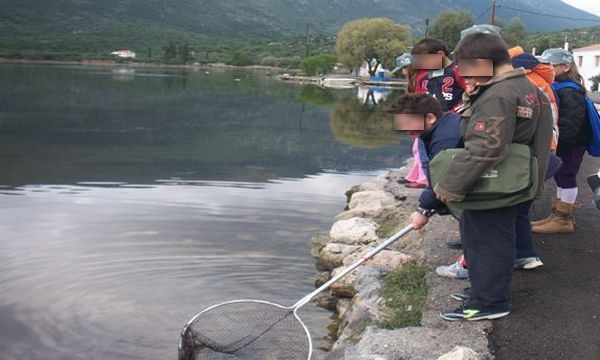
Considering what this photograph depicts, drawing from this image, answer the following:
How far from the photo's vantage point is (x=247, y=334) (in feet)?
15.5

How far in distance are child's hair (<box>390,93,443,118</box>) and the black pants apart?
0.79 m

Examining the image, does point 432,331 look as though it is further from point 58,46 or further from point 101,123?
Answer: point 58,46

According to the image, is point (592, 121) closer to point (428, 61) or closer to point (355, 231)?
point (428, 61)

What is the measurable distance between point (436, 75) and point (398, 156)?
33.7ft

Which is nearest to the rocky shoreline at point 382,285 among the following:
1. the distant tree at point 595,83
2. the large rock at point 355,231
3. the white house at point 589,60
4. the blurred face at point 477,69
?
the large rock at point 355,231

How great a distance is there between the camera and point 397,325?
454 centimetres

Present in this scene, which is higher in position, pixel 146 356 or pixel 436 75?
pixel 436 75

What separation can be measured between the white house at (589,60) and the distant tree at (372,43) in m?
21.4

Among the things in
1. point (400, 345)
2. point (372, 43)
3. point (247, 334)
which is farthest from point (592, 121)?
point (372, 43)

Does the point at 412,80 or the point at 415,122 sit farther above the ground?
the point at 412,80

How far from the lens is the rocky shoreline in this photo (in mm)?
4074

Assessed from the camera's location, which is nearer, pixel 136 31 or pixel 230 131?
pixel 230 131

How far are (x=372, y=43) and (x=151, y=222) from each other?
6813 cm

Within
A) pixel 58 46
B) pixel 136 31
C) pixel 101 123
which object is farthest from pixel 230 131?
pixel 136 31
